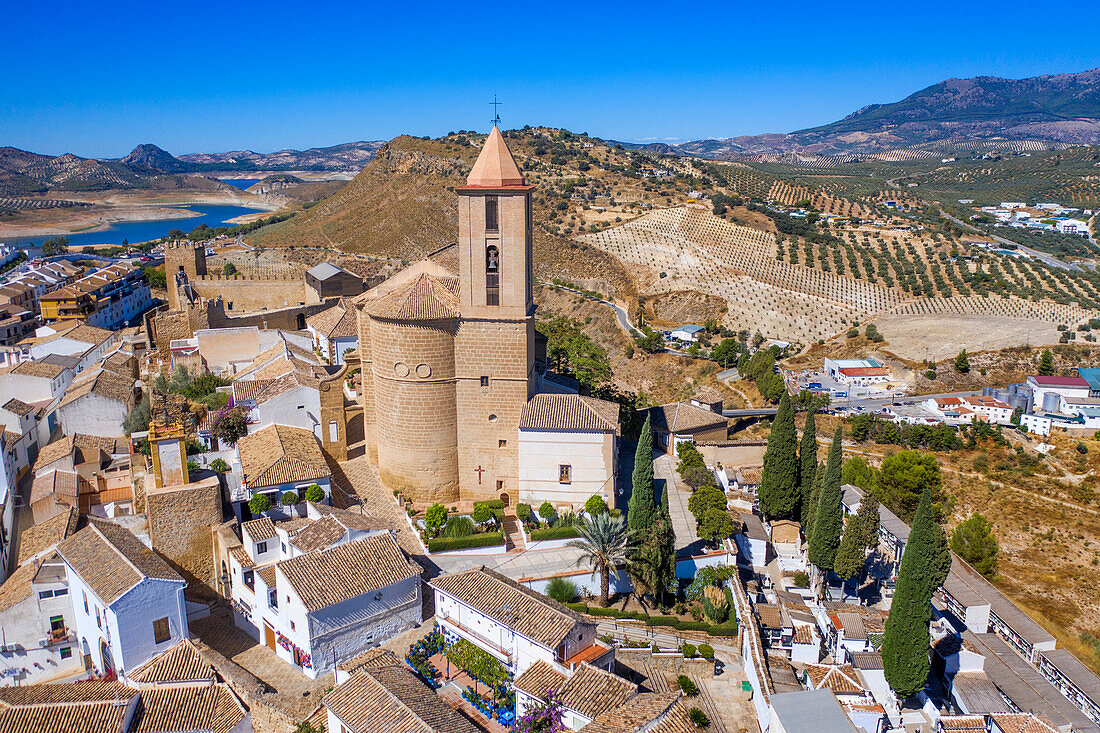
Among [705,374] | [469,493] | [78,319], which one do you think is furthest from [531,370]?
[78,319]

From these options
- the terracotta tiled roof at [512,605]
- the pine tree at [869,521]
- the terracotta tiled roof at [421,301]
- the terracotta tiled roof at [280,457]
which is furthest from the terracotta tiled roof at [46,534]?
the pine tree at [869,521]

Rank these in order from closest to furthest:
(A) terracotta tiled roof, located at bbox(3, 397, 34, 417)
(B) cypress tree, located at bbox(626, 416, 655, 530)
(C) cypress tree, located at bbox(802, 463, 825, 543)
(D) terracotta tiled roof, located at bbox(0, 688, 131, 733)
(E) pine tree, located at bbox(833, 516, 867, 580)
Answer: (D) terracotta tiled roof, located at bbox(0, 688, 131, 733)
(B) cypress tree, located at bbox(626, 416, 655, 530)
(E) pine tree, located at bbox(833, 516, 867, 580)
(C) cypress tree, located at bbox(802, 463, 825, 543)
(A) terracotta tiled roof, located at bbox(3, 397, 34, 417)

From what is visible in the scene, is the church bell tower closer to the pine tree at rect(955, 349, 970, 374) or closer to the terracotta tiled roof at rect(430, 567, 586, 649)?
the terracotta tiled roof at rect(430, 567, 586, 649)

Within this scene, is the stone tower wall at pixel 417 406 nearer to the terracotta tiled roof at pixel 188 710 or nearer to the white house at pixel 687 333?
the terracotta tiled roof at pixel 188 710

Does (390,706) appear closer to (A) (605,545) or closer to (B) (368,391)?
(A) (605,545)

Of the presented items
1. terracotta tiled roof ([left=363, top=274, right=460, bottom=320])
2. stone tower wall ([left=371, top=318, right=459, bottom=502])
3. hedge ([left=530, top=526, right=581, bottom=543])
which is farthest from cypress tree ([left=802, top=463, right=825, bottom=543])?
terracotta tiled roof ([left=363, top=274, right=460, bottom=320])

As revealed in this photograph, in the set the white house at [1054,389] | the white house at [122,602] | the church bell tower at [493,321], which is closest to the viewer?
the white house at [122,602]

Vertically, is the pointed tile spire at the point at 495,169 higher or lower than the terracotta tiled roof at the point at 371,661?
higher

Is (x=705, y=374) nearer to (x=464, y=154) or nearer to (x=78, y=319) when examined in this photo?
(x=78, y=319)
